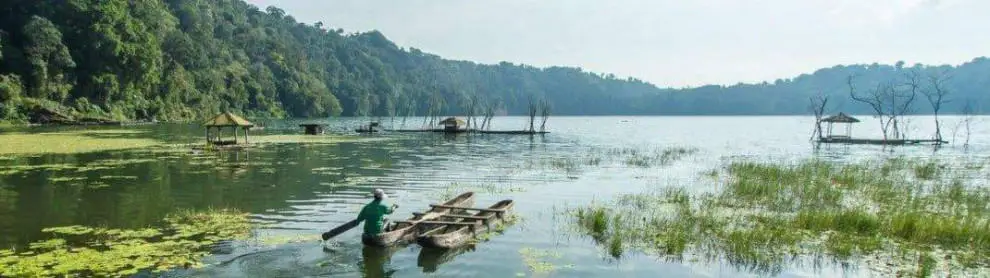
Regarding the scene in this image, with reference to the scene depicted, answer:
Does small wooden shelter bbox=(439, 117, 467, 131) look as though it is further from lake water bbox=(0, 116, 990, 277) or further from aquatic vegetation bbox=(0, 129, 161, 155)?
aquatic vegetation bbox=(0, 129, 161, 155)

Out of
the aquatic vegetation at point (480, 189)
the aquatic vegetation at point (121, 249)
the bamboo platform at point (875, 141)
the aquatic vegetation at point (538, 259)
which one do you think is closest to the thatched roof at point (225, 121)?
the aquatic vegetation at point (480, 189)

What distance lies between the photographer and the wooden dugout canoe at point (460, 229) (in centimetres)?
1269

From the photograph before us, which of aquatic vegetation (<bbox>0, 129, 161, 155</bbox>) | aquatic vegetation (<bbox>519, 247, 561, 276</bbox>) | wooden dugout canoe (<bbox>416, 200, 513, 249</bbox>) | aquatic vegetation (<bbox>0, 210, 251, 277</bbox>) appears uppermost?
aquatic vegetation (<bbox>0, 129, 161, 155</bbox>)

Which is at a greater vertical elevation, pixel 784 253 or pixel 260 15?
pixel 260 15

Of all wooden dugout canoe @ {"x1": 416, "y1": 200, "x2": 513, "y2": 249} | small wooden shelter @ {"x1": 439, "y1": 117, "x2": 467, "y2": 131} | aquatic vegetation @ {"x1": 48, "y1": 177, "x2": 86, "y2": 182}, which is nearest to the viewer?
wooden dugout canoe @ {"x1": 416, "y1": 200, "x2": 513, "y2": 249}

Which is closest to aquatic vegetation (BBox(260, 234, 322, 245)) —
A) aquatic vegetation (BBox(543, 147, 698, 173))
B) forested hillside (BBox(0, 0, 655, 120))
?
aquatic vegetation (BBox(543, 147, 698, 173))

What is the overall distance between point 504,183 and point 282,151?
788 inches

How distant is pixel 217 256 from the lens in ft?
40.7

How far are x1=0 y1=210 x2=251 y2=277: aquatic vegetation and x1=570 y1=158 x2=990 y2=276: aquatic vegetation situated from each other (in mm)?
8536

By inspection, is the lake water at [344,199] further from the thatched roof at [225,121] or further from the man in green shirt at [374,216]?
the thatched roof at [225,121]

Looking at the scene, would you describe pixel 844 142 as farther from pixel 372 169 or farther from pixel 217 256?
pixel 217 256

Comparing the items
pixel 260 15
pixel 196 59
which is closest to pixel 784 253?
pixel 196 59

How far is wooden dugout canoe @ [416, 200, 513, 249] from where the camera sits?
41.6 ft

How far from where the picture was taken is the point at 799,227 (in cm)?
1577
